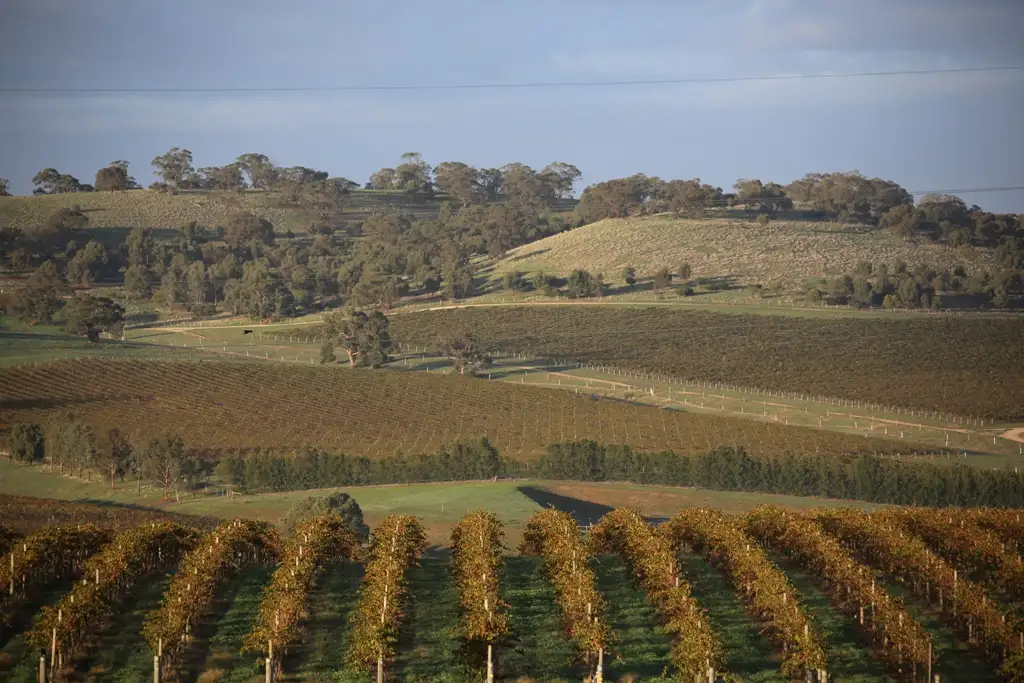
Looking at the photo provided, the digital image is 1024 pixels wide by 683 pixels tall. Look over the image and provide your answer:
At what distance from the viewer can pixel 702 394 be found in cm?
6350

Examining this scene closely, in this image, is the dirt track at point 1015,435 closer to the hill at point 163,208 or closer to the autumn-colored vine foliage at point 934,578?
the autumn-colored vine foliage at point 934,578

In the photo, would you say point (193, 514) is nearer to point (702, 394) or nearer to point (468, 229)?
point (702, 394)

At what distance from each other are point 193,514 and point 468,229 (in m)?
83.9

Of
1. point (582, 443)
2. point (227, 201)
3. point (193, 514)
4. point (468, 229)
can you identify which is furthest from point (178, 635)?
point (227, 201)

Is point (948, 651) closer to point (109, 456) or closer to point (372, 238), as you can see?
point (109, 456)

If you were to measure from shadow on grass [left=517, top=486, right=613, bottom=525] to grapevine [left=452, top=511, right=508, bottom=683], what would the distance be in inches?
370

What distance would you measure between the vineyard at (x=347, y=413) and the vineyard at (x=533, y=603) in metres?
19.8

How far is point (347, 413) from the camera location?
55938mm

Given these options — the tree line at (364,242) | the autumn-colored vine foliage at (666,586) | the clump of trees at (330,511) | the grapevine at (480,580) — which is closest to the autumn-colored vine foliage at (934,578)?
the autumn-colored vine foliage at (666,586)

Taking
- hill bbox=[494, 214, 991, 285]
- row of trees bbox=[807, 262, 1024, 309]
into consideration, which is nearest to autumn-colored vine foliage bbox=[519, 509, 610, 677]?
row of trees bbox=[807, 262, 1024, 309]

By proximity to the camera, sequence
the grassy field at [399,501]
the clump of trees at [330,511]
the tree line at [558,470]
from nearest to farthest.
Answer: the clump of trees at [330,511]
the grassy field at [399,501]
the tree line at [558,470]

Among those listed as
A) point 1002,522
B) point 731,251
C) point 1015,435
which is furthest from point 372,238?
point 1002,522

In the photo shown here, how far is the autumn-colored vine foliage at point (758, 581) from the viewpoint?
19.4 metres

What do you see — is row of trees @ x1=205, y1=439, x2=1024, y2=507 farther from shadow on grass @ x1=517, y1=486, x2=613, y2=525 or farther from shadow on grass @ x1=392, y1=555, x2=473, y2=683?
shadow on grass @ x1=392, y1=555, x2=473, y2=683
